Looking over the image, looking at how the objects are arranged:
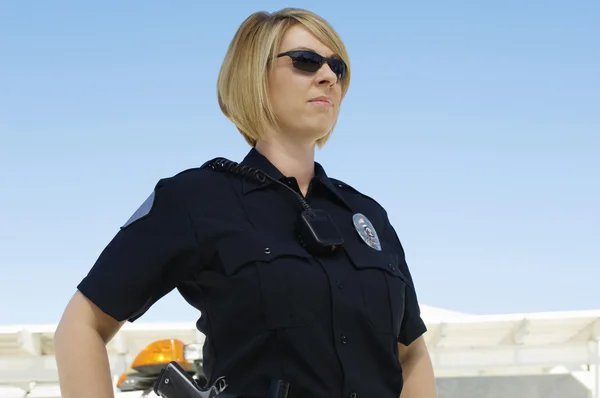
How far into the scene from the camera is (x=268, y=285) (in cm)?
202

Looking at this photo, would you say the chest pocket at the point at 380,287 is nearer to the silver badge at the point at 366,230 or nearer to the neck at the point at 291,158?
the silver badge at the point at 366,230

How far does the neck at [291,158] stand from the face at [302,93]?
0.11ft

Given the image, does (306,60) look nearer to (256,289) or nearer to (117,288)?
(256,289)

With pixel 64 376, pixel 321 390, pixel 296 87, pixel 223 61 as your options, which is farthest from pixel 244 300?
pixel 223 61

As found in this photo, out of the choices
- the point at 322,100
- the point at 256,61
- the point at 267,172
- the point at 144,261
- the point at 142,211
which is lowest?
the point at 144,261

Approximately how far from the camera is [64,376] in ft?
6.49

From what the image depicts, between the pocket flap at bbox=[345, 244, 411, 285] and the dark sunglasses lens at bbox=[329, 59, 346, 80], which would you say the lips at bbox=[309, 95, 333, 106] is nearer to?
the dark sunglasses lens at bbox=[329, 59, 346, 80]

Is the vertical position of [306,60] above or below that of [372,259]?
above

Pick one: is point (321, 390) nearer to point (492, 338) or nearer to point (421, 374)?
point (421, 374)

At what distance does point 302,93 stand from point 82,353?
0.89m

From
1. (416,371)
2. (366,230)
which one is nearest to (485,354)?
(416,371)

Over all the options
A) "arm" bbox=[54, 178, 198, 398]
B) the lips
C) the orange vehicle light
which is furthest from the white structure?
"arm" bbox=[54, 178, 198, 398]

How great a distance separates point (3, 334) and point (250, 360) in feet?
20.5

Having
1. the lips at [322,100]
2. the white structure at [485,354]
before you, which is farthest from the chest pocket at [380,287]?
the white structure at [485,354]
